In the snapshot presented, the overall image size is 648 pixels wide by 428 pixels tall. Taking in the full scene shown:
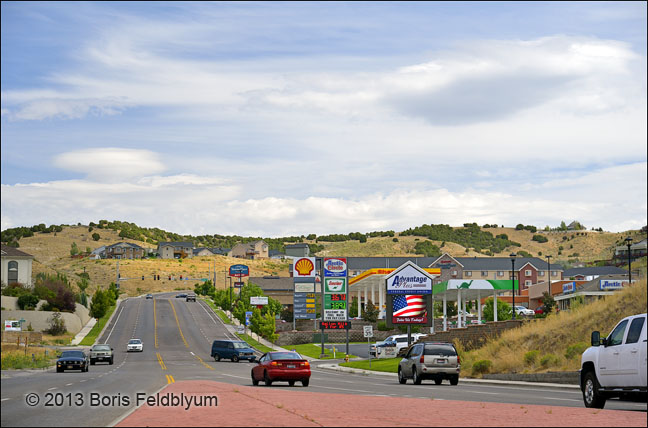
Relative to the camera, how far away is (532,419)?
1622cm

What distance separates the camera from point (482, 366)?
4141 cm

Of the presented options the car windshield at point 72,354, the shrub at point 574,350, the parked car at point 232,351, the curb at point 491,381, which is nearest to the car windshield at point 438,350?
the curb at point 491,381

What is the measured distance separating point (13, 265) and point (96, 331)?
86.9 metres

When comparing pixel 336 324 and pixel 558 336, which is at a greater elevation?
pixel 558 336

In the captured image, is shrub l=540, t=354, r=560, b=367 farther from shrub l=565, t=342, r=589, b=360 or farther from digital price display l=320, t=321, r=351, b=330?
digital price display l=320, t=321, r=351, b=330

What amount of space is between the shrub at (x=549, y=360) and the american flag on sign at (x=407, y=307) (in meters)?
19.7

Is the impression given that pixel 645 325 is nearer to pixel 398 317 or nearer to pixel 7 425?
pixel 7 425

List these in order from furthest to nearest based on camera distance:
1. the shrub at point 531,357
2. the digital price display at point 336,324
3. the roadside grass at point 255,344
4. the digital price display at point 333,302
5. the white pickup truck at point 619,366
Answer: the roadside grass at point 255,344 < the digital price display at point 333,302 < the digital price display at point 336,324 < the shrub at point 531,357 < the white pickup truck at point 619,366

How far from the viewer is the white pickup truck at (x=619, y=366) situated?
61.4 ft

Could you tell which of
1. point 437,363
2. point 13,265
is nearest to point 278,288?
point 437,363

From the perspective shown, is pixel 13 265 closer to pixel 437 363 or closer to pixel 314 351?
pixel 437 363

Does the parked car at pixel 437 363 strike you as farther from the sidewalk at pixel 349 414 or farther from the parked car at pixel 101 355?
the parked car at pixel 101 355

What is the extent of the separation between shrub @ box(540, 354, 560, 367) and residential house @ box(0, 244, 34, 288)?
83.5ft

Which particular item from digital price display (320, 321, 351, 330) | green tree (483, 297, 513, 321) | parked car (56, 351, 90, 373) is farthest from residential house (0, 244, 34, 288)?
green tree (483, 297, 513, 321)
